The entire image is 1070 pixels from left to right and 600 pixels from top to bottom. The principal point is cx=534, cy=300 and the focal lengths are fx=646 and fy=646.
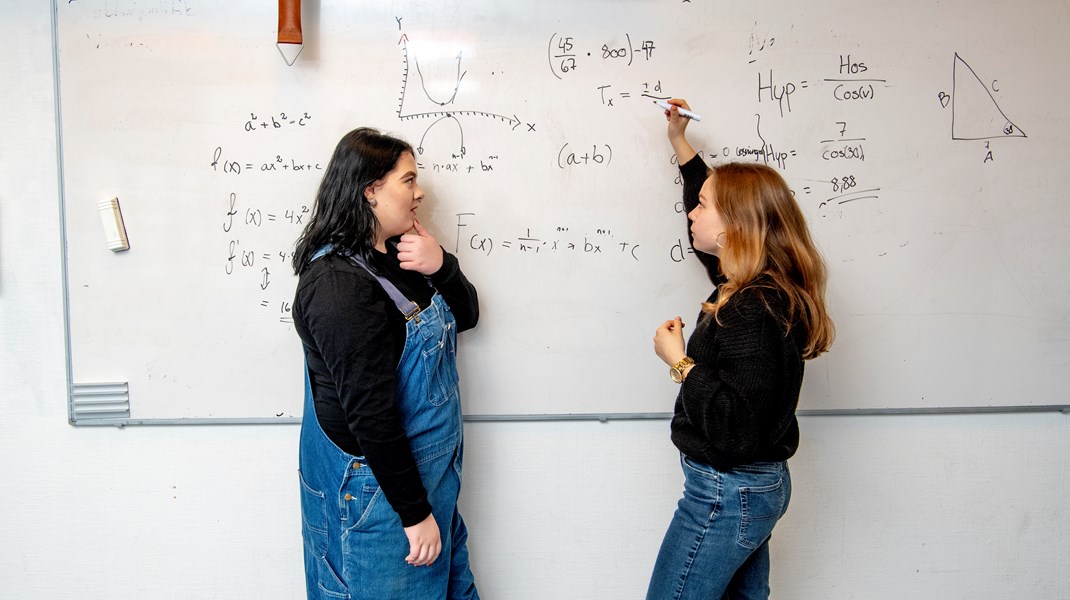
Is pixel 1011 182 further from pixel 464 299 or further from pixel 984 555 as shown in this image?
pixel 464 299

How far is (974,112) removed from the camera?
158 cm

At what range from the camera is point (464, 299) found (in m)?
1.46

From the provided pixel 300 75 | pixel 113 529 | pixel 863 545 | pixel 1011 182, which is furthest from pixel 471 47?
pixel 863 545

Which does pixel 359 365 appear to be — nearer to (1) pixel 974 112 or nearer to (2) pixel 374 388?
(2) pixel 374 388

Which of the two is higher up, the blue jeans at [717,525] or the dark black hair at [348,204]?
the dark black hair at [348,204]

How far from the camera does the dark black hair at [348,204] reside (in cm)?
123

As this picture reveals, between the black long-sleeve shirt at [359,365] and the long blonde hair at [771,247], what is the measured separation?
0.61 m

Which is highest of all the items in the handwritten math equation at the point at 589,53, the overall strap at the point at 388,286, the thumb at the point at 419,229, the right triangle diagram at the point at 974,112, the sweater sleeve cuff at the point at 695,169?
the handwritten math equation at the point at 589,53

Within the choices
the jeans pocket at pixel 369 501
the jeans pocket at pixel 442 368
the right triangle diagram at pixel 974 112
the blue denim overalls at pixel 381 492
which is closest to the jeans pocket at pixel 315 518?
the blue denim overalls at pixel 381 492

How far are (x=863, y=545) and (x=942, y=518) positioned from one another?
0.22m

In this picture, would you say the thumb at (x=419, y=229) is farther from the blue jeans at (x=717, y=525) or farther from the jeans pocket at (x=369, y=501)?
the blue jeans at (x=717, y=525)

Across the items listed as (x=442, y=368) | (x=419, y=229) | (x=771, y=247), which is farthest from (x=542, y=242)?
(x=771, y=247)

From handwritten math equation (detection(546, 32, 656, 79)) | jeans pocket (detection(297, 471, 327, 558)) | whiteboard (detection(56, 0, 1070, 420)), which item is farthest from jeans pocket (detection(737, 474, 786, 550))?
handwritten math equation (detection(546, 32, 656, 79))

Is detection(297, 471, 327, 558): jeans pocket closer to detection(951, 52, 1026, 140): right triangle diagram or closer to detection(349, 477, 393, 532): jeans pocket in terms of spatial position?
detection(349, 477, 393, 532): jeans pocket
